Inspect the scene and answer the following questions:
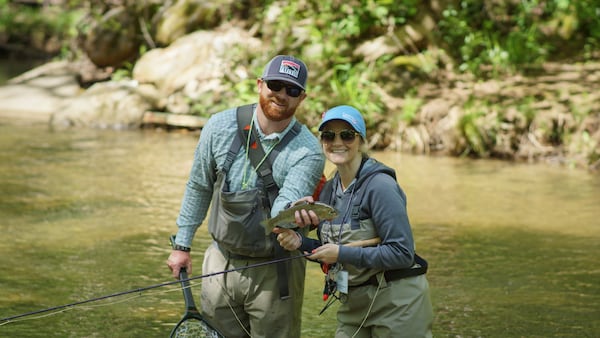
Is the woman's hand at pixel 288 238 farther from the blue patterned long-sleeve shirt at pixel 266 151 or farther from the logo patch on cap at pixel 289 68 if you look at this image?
the logo patch on cap at pixel 289 68

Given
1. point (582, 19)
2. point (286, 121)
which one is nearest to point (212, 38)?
point (582, 19)

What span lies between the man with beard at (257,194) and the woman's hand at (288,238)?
0.28ft

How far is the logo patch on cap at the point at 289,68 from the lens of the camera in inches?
150

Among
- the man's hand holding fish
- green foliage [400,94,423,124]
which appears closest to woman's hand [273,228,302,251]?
the man's hand holding fish

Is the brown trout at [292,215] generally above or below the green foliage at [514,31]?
below

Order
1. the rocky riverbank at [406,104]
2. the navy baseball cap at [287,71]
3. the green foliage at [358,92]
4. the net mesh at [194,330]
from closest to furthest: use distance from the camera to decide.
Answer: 1. the navy baseball cap at [287,71]
2. the net mesh at [194,330]
3. the rocky riverbank at [406,104]
4. the green foliage at [358,92]

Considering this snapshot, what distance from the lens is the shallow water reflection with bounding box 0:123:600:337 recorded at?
605 centimetres

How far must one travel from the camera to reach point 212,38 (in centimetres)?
1856

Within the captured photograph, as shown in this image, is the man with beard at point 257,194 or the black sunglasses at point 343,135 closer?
the black sunglasses at point 343,135

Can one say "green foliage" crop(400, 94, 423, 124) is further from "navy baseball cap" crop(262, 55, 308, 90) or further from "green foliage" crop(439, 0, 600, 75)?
"navy baseball cap" crop(262, 55, 308, 90)

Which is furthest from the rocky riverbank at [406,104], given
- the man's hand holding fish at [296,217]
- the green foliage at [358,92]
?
the man's hand holding fish at [296,217]

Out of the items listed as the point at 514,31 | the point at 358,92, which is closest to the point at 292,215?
the point at 358,92

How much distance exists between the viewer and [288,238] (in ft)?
12.0

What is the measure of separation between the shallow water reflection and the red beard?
2260 mm
